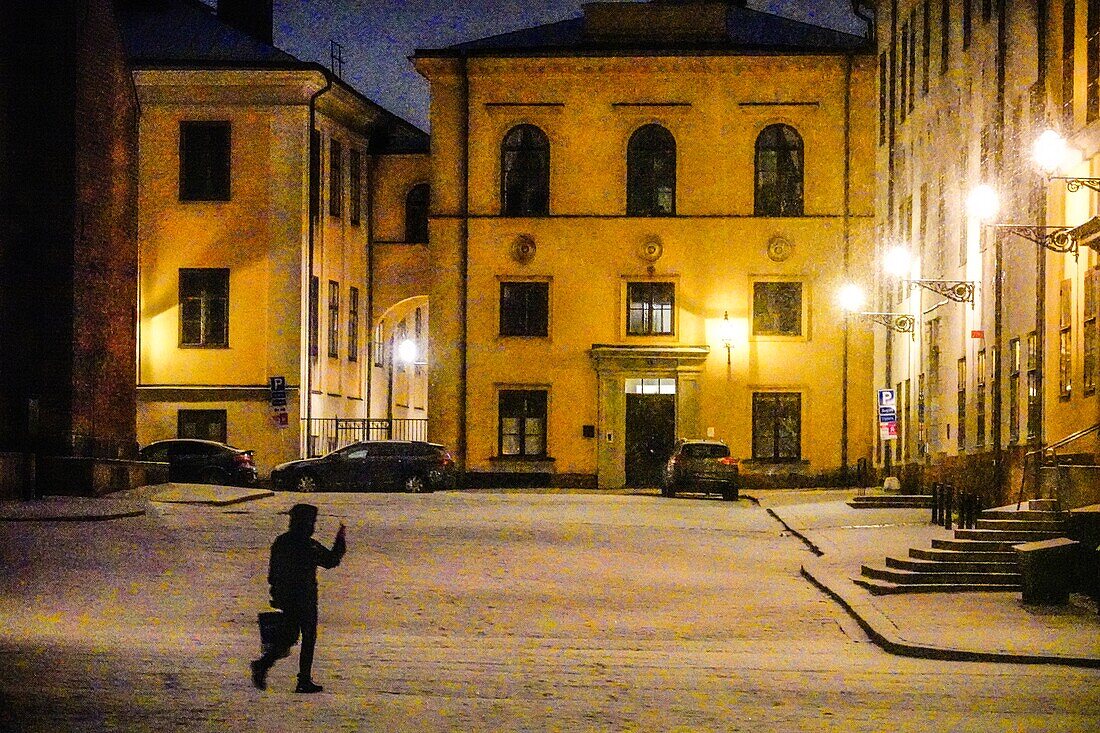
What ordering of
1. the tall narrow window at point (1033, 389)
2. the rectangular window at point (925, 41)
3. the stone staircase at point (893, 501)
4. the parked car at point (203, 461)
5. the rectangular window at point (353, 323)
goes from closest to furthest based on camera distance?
the tall narrow window at point (1033, 389) → the stone staircase at point (893, 501) → the rectangular window at point (925, 41) → the parked car at point (203, 461) → the rectangular window at point (353, 323)

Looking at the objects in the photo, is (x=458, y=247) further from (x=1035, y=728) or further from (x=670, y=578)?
(x=1035, y=728)

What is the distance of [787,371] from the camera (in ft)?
173

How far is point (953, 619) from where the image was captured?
749 inches

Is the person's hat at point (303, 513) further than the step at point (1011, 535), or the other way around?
the step at point (1011, 535)

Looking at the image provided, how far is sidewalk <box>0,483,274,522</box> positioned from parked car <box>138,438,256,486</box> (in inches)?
244

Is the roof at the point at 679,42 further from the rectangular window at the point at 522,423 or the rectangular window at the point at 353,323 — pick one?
the rectangular window at the point at 522,423

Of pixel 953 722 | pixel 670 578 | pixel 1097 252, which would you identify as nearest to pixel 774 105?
pixel 1097 252

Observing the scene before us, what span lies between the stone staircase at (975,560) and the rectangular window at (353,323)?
3516 centimetres

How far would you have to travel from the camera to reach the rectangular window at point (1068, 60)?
28.6 m

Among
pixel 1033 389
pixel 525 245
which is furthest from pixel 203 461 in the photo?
pixel 1033 389

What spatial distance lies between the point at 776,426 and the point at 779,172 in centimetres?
717

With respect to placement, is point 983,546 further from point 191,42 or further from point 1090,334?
point 191,42

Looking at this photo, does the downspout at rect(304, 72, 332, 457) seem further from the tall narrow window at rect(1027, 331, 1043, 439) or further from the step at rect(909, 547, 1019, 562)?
the step at rect(909, 547, 1019, 562)

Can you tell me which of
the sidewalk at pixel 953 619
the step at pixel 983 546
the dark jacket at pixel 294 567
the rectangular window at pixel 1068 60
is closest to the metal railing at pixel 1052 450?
the step at pixel 983 546
